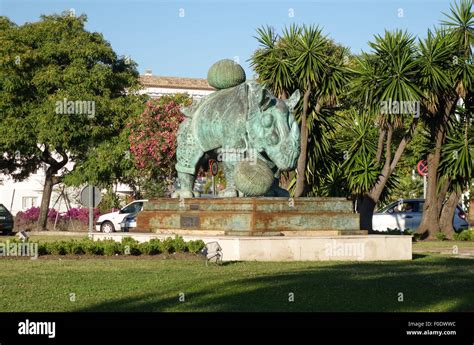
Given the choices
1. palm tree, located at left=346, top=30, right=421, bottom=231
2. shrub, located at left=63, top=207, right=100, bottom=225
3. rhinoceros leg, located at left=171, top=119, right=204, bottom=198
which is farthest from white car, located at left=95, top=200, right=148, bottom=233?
rhinoceros leg, located at left=171, top=119, right=204, bottom=198

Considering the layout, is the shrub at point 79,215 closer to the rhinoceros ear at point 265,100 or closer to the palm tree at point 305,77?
the palm tree at point 305,77

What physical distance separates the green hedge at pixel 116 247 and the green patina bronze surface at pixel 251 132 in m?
2.10

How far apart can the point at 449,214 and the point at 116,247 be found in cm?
1565

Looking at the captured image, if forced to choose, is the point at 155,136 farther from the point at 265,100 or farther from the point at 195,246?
the point at 195,246

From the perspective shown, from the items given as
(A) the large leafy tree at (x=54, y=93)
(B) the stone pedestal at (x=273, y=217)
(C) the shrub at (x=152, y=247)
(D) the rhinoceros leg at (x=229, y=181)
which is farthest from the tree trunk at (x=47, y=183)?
(C) the shrub at (x=152, y=247)

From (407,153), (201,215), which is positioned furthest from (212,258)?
(407,153)

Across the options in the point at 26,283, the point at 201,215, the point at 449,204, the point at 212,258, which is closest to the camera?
the point at 26,283

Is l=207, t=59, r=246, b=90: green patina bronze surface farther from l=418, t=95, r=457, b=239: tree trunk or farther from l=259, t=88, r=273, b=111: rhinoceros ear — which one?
l=418, t=95, r=457, b=239: tree trunk

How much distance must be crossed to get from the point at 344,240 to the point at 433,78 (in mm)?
12061

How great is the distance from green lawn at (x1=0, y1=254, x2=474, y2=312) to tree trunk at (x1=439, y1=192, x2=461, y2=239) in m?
Answer: 13.7

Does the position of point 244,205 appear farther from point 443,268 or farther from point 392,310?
point 392,310

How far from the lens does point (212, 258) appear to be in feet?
55.6

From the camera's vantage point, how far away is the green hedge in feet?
61.0

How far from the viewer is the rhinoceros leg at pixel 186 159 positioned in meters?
21.5
